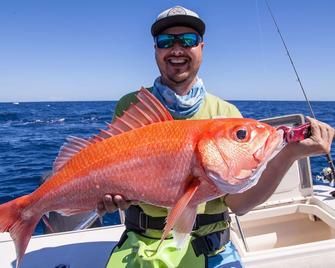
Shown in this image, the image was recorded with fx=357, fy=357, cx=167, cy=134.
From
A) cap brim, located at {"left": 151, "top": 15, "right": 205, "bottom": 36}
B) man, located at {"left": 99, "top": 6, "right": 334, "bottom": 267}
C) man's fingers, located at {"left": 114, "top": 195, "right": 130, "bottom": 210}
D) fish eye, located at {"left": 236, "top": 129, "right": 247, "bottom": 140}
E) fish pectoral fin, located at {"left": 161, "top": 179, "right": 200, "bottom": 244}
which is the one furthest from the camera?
cap brim, located at {"left": 151, "top": 15, "right": 205, "bottom": 36}

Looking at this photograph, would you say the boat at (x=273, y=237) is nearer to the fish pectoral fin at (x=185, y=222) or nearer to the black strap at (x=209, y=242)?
the black strap at (x=209, y=242)

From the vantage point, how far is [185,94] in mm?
3082

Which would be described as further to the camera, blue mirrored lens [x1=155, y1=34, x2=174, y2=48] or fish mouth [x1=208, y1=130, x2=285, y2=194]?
blue mirrored lens [x1=155, y1=34, x2=174, y2=48]

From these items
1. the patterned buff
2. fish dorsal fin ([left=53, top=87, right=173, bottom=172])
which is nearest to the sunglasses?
the patterned buff

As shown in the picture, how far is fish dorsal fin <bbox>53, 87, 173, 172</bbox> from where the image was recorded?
7.54 ft

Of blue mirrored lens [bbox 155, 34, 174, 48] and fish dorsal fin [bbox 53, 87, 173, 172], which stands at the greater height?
blue mirrored lens [bbox 155, 34, 174, 48]

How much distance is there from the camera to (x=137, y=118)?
232 centimetres

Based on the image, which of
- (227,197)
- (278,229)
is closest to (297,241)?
(278,229)

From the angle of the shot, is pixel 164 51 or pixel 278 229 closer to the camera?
pixel 164 51

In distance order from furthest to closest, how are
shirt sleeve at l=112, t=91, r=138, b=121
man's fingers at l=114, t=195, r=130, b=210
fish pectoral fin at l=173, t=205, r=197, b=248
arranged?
1. shirt sleeve at l=112, t=91, r=138, b=121
2. man's fingers at l=114, t=195, r=130, b=210
3. fish pectoral fin at l=173, t=205, r=197, b=248

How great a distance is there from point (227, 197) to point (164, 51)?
4.28 feet

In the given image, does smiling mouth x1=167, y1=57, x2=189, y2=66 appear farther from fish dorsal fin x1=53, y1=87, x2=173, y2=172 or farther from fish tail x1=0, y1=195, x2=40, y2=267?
fish tail x1=0, y1=195, x2=40, y2=267

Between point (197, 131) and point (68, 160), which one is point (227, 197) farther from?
point (68, 160)

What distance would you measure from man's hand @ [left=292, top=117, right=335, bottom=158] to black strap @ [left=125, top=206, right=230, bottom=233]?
100cm
